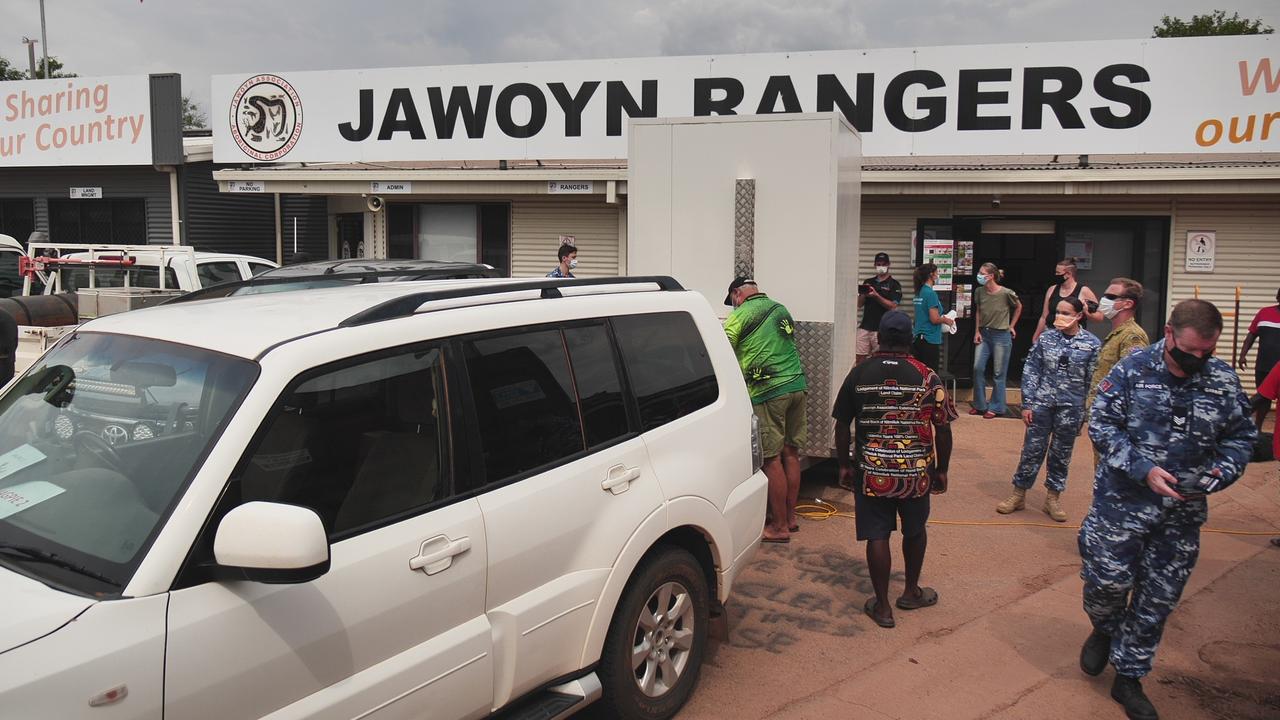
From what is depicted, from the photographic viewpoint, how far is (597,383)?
12.7 feet

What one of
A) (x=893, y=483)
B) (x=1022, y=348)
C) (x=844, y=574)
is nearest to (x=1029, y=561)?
(x=844, y=574)

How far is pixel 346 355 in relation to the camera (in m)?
2.93

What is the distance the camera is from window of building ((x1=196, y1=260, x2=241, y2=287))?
438 inches

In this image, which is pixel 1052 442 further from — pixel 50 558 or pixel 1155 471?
pixel 50 558

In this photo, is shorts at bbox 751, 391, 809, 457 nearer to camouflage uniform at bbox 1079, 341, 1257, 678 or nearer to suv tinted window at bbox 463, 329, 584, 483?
camouflage uniform at bbox 1079, 341, 1257, 678

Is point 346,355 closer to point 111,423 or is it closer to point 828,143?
point 111,423

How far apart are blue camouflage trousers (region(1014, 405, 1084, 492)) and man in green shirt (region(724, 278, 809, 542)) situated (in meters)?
1.85

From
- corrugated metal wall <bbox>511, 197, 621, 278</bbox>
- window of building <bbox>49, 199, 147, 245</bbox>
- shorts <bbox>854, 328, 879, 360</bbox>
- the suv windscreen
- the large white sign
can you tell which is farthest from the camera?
window of building <bbox>49, 199, 147, 245</bbox>

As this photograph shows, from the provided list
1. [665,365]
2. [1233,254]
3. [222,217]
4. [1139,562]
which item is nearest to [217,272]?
[222,217]

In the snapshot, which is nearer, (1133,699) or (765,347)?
(1133,699)

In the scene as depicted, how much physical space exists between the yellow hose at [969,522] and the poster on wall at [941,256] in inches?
221

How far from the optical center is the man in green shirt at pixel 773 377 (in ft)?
21.9

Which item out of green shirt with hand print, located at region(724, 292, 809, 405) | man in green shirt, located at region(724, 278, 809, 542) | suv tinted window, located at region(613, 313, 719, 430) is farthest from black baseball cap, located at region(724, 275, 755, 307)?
suv tinted window, located at region(613, 313, 719, 430)

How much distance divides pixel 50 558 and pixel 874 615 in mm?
4198
